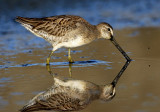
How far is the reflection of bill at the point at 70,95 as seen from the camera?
5.27m

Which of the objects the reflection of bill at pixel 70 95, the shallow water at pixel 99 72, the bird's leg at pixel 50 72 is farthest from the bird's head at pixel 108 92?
the bird's leg at pixel 50 72

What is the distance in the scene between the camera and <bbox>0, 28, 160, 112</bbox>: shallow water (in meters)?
5.30

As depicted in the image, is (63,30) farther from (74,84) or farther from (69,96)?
(69,96)

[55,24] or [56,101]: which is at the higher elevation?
[55,24]

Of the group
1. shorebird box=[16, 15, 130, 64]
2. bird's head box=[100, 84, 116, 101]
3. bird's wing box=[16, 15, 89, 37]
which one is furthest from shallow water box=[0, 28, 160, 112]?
bird's wing box=[16, 15, 89, 37]

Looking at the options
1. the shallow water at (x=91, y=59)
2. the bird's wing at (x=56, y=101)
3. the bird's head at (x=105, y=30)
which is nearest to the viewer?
the bird's wing at (x=56, y=101)

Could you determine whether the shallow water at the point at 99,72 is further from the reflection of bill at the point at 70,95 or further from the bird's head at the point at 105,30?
the bird's head at the point at 105,30

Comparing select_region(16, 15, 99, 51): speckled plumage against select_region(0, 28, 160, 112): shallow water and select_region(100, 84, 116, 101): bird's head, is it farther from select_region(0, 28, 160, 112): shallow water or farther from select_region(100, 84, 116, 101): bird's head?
select_region(100, 84, 116, 101): bird's head

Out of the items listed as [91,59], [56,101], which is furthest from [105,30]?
[56,101]

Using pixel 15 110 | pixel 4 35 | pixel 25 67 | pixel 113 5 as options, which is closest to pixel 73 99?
pixel 15 110

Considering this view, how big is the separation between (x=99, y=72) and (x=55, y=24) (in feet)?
5.83

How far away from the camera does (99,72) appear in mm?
7125

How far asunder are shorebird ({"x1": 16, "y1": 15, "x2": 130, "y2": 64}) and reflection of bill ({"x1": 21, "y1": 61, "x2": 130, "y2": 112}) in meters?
1.76

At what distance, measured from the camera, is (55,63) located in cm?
812
